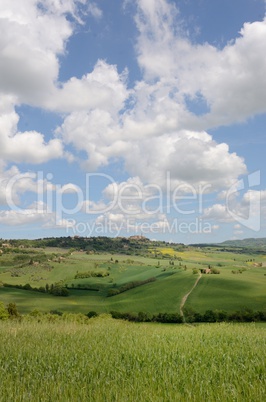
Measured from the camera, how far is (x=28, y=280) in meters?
138

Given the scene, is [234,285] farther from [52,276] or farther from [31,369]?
[31,369]

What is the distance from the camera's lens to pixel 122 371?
8961mm

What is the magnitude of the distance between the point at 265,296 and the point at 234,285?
14.3m

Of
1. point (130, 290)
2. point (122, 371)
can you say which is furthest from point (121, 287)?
point (122, 371)

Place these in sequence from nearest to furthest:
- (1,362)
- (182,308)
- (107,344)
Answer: (1,362) < (107,344) < (182,308)

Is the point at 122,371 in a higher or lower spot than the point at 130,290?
higher

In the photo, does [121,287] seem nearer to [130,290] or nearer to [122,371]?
[130,290]

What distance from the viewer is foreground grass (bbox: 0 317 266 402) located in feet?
22.2

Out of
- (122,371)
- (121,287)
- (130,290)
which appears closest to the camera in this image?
(122,371)

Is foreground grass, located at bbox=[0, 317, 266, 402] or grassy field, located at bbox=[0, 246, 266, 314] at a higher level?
foreground grass, located at bbox=[0, 317, 266, 402]

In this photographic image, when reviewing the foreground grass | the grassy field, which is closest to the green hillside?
the grassy field

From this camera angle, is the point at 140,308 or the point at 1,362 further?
the point at 140,308

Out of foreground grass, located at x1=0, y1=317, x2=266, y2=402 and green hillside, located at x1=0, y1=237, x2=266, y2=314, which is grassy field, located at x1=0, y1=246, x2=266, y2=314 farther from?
foreground grass, located at x1=0, y1=317, x2=266, y2=402

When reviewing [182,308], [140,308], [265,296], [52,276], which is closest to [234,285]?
[265,296]
